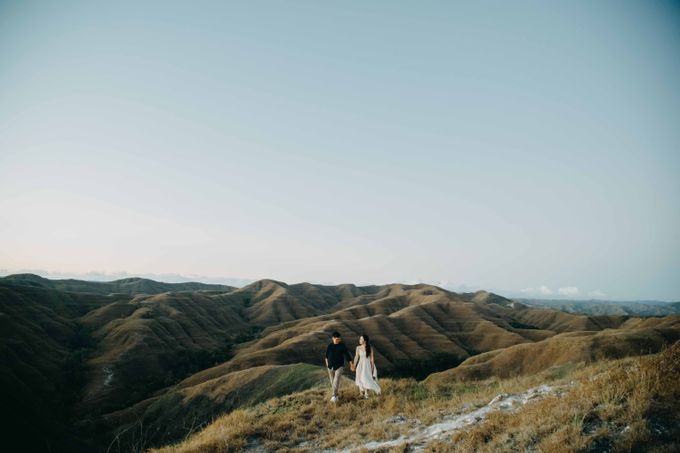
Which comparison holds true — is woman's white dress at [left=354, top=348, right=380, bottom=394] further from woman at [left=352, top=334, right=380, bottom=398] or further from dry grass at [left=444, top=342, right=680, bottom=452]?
dry grass at [left=444, top=342, right=680, bottom=452]

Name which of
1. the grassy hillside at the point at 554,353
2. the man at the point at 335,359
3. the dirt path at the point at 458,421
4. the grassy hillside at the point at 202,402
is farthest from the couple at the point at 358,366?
the grassy hillside at the point at 554,353

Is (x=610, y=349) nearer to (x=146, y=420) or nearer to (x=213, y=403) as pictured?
(x=213, y=403)

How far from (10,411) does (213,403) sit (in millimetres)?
24864

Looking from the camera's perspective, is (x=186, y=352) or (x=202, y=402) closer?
(x=202, y=402)

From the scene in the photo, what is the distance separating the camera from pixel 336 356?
14.0 meters

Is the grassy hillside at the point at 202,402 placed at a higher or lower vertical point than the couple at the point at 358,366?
lower

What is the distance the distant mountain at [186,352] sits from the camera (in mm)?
51250

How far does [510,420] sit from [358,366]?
21.7 ft

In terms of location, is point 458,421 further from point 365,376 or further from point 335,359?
point 335,359

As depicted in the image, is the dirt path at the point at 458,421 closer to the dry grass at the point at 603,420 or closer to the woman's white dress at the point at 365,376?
the dry grass at the point at 603,420

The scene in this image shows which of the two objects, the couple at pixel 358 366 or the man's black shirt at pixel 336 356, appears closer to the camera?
the couple at pixel 358 366

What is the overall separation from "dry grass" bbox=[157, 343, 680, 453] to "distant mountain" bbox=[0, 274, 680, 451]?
16779 mm

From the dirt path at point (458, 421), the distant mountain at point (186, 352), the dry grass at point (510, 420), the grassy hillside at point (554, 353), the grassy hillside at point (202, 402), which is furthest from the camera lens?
the grassy hillside at point (554, 353)

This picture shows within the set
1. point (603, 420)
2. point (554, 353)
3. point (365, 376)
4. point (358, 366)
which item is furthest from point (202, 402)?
point (554, 353)
